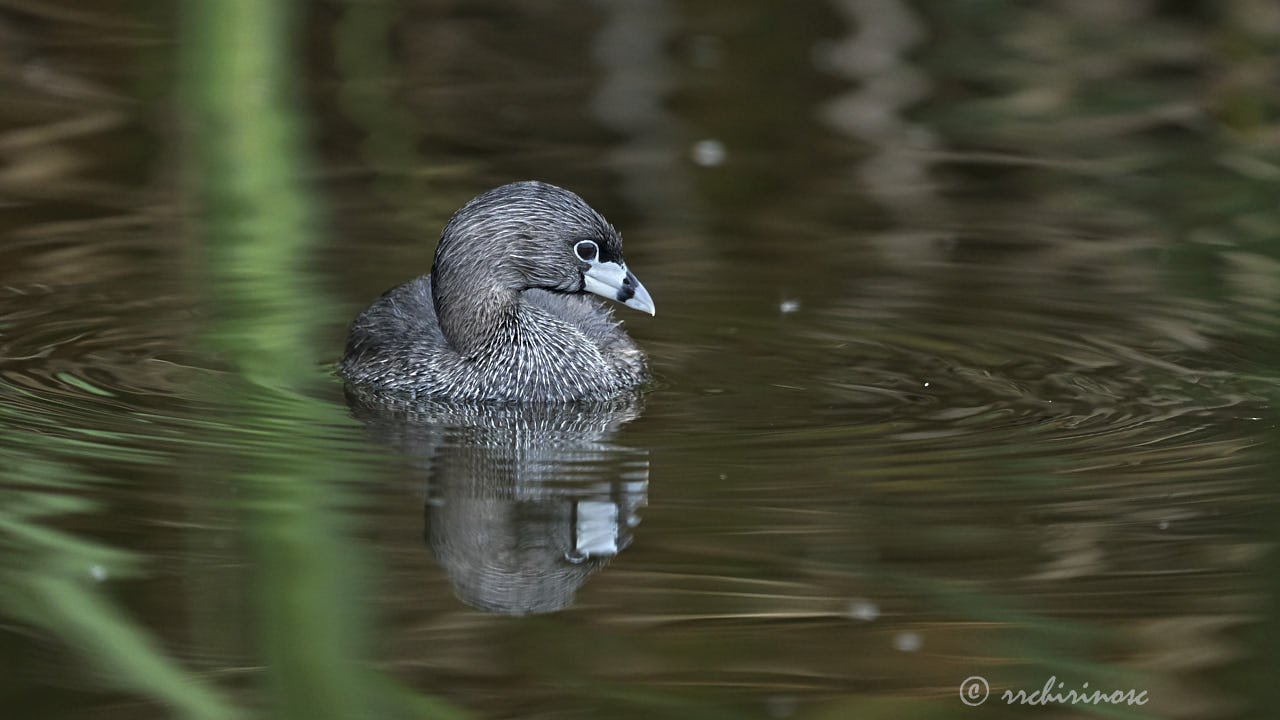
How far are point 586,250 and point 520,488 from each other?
1865 millimetres

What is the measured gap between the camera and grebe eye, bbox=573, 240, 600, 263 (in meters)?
8.48

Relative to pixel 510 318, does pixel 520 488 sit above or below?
below

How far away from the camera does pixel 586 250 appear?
8.50 m

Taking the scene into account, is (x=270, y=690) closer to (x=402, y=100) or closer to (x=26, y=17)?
(x=402, y=100)

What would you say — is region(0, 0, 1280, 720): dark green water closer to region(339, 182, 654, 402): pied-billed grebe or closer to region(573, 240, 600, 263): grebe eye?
region(339, 182, 654, 402): pied-billed grebe

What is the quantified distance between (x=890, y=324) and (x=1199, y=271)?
1939mm

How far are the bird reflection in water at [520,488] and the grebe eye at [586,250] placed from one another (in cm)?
65

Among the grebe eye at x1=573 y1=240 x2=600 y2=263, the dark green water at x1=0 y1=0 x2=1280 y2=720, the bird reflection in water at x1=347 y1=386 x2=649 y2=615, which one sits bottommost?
the bird reflection in water at x1=347 y1=386 x2=649 y2=615

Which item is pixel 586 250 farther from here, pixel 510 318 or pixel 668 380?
pixel 668 380

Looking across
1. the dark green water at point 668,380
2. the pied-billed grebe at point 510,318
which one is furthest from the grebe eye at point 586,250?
the dark green water at point 668,380

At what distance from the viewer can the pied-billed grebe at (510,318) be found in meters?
8.45

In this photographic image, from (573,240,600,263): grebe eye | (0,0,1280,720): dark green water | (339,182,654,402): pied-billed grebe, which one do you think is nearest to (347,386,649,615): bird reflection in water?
(0,0,1280,720): dark green water

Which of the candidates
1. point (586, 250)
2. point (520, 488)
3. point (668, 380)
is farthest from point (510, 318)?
point (520, 488)

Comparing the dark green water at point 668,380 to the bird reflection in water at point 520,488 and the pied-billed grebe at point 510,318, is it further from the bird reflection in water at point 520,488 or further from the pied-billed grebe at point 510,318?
the pied-billed grebe at point 510,318
